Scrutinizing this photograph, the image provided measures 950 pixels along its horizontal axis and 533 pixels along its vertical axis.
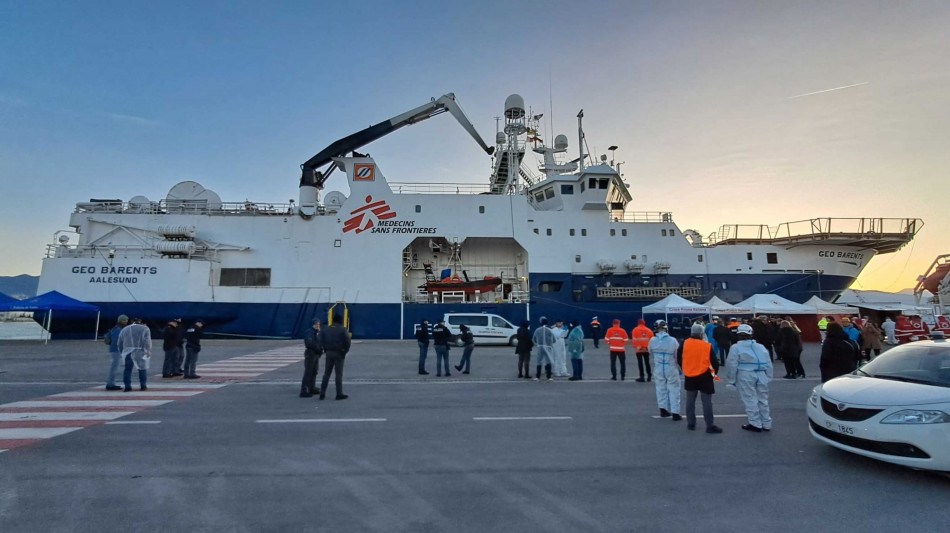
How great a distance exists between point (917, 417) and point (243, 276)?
23.2 m

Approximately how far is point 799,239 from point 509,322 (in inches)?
609

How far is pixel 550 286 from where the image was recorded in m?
22.3

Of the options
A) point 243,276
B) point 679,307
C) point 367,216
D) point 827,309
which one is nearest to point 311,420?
point 367,216

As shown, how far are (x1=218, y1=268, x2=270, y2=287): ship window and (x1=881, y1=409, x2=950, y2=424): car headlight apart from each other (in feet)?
72.8

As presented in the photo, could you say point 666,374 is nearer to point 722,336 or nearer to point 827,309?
point 722,336

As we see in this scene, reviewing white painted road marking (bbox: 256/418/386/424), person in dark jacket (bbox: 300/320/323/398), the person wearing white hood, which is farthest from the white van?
white painted road marking (bbox: 256/418/386/424)

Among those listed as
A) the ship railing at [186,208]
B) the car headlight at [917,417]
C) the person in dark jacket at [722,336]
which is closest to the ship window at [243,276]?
the ship railing at [186,208]

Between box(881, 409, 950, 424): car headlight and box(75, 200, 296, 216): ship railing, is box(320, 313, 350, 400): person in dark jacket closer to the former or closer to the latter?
box(881, 409, 950, 424): car headlight

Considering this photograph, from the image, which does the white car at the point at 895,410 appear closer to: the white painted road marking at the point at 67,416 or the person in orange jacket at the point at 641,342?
the person in orange jacket at the point at 641,342

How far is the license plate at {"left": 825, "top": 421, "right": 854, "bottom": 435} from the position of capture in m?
4.13

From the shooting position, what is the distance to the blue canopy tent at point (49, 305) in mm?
18469

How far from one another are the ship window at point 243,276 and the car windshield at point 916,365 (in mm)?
21926

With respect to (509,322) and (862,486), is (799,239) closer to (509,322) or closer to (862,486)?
(509,322)

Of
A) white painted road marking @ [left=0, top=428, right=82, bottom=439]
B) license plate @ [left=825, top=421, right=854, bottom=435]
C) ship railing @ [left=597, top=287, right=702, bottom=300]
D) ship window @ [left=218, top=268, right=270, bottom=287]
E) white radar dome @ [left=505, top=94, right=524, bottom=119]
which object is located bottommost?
white painted road marking @ [left=0, top=428, right=82, bottom=439]
